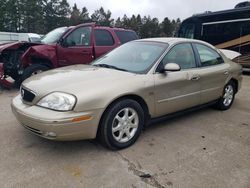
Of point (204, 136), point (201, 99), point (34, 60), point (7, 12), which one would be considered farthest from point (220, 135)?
point (7, 12)

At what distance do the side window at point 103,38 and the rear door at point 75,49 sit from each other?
0.66 feet

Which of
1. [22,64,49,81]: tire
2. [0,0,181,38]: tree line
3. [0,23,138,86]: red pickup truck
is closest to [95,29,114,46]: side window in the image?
[0,23,138,86]: red pickup truck

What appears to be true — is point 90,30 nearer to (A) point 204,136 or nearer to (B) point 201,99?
(B) point 201,99

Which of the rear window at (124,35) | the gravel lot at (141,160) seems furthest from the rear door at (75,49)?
the gravel lot at (141,160)

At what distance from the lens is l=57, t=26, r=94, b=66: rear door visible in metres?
7.02

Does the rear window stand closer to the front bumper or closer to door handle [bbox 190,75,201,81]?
door handle [bbox 190,75,201,81]

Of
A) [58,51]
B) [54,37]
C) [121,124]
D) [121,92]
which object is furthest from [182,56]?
[54,37]

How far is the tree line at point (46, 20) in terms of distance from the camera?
1951 inches

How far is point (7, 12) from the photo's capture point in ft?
169

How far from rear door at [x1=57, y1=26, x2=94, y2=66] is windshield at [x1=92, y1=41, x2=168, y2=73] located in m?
2.82

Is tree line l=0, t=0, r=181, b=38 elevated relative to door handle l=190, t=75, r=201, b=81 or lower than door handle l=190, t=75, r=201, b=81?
elevated

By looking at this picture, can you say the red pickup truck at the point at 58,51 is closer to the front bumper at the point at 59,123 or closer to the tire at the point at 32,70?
the tire at the point at 32,70

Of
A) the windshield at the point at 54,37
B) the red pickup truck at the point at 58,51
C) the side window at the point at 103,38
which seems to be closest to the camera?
the red pickup truck at the point at 58,51

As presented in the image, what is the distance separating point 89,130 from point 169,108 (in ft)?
4.66
